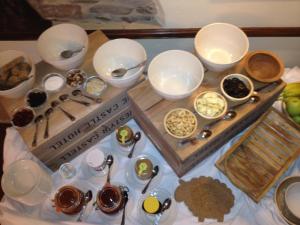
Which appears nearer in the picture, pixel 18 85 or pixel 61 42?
pixel 18 85

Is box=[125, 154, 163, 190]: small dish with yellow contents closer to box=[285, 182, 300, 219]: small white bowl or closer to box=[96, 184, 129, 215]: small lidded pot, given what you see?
box=[96, 184, 129, 215]: small lidded pot

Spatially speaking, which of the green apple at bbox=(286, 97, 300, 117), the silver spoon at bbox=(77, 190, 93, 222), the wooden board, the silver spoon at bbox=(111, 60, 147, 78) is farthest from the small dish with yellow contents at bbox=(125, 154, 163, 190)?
the green apple at bbox=(286, 97, 300, 117)

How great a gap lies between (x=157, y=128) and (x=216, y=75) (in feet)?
1.16

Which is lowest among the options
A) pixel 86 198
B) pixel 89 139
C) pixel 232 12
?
pixel 86 198

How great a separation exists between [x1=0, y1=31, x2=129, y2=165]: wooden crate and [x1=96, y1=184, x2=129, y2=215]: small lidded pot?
0.27m

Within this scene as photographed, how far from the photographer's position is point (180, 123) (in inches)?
49.1

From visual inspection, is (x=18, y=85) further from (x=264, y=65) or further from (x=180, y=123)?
(x=264, y=65)

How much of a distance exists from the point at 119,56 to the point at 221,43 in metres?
0.48

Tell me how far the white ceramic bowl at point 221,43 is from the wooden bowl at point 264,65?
0.18 feet

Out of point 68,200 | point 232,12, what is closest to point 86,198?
point 68,200

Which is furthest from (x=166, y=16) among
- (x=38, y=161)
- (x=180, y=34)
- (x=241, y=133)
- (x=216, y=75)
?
(x=38, y=161)

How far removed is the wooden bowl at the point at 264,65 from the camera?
132 centimetres

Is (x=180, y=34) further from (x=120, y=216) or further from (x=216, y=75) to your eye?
(x=120, y=216)

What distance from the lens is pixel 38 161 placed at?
1417 mm
